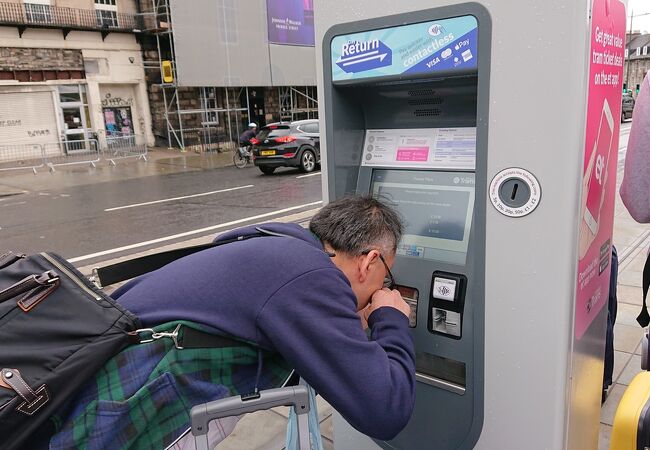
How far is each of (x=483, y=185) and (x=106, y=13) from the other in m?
20.5

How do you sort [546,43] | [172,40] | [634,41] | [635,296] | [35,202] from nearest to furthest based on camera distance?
1. [546,43]
2. [635,296]
3. [35,202]
4. [172,40]
5. [634,41]

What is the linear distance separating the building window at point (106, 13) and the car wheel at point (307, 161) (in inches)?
414

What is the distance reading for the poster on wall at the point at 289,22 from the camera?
21.6 meters

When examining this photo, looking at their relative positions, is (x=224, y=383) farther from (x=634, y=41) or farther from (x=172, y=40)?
(x=634, y=41)

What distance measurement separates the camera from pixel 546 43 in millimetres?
1374

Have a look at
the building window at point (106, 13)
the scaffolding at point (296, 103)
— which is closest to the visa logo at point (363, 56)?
the building window at point (106, 13)

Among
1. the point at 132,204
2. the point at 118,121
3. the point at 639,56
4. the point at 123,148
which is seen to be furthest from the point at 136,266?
the point at 639,56

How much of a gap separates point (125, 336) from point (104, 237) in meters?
6.42

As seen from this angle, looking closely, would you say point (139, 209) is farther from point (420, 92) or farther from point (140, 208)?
point (420, 92)

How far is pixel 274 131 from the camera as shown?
12742mm

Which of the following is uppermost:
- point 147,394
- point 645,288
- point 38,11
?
point 38,11

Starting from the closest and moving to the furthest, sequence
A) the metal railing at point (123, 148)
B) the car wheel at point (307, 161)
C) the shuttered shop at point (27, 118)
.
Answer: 1. the car wheel at point (307, 161)
2. the shuttered shop at point (27, 118)
3. the metal railing at point (123, 148)

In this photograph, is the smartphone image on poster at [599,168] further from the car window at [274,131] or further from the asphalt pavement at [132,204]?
the car window at [274,131]

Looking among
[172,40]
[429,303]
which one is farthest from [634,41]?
[429,303]
